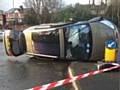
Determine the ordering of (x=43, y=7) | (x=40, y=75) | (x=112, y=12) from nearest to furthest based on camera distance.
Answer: (x=40, y=75), (x=112, y=12), (x=43, y=7)

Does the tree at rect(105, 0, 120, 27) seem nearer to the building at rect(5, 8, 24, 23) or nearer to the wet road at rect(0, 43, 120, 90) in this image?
the building at rect(5, 8, 24, 23)

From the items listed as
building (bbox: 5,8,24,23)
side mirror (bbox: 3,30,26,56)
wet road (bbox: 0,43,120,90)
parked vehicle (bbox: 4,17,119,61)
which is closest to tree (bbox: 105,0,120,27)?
building (bbox: 5,8,24,23)

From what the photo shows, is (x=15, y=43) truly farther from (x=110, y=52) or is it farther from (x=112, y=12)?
(x=112, y=12)

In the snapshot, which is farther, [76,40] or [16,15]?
[16,15]

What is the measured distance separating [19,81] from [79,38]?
623cm

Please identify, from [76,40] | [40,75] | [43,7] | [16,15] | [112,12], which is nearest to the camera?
[40,75]

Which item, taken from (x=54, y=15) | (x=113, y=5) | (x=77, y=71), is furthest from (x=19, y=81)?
(x=54, y=15)

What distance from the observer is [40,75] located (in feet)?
49.3

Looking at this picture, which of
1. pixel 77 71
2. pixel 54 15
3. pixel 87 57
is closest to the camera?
pixel 77 71

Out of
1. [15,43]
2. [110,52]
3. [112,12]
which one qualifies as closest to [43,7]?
[112,12]

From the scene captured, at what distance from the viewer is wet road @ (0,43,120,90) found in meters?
11.5

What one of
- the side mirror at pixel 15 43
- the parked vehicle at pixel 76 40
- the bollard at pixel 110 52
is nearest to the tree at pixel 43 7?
the side mirror at pixel 15 43

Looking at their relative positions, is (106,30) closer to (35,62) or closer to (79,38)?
(79,38)

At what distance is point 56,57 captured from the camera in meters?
19.5
